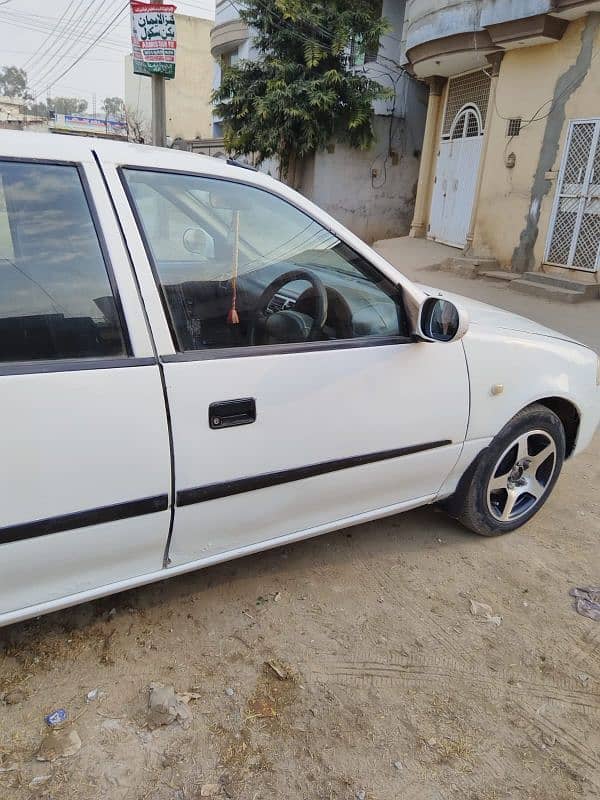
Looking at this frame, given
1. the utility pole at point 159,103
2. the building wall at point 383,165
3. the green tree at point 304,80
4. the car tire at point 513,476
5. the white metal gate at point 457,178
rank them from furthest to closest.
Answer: the building wall at point 383,165
the green tree at point 304,80
the white metal gate at point 457,178
the utility pole at point 159,103
the car tire at point 513,476

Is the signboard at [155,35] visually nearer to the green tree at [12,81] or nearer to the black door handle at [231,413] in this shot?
the black door handle at [231,413]

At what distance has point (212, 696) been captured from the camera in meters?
2.07

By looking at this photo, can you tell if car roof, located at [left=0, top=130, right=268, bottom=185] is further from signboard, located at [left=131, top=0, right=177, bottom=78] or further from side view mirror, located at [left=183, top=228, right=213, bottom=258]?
signboard, located at [left=131, top=0, right=177, bottom=78]

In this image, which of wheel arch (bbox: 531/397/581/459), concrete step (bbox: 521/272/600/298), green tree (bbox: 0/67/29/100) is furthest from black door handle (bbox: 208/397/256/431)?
green tree (bbox: 0/67/29/100)

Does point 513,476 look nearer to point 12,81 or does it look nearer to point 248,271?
point 248,271

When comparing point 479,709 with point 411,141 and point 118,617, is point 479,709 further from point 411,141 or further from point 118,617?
point 411,141

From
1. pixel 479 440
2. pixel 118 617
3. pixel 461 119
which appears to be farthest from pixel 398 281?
pixel 461 119

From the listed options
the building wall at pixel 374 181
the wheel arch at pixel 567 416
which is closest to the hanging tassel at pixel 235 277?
the wheel arch at pixel 567 416

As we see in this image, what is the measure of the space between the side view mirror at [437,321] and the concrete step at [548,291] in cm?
732

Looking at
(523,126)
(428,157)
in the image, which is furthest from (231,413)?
(428,157)

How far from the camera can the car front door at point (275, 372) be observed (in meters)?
1.98

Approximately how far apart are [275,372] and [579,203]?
8.92 metres

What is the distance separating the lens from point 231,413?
2000mm

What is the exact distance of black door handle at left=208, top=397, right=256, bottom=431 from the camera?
196 cm
